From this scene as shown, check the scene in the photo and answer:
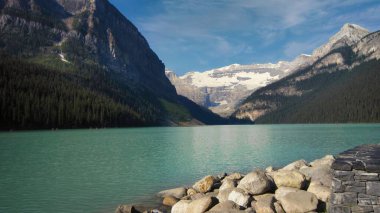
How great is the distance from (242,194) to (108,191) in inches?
575

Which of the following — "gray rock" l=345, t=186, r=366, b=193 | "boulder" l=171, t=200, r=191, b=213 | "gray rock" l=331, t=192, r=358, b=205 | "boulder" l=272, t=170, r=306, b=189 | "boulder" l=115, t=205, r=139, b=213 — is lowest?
"boulder" l=115, t=205, r=139, b=213

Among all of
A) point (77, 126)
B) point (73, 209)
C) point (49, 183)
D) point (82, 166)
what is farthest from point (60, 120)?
point (73, 209)

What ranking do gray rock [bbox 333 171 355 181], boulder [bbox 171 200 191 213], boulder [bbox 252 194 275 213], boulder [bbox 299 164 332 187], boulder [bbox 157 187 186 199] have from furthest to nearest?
boulder [bbox 157 187 186 199]
boulder [bbox 299 164 332 187]
boulder [bbox 171 200 191 213]
boulder [bbox 252 194 275 213]
gray rock [bbox 333 171 355 181]

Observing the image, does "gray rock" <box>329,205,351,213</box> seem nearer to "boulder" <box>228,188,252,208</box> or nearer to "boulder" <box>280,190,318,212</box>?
"boulder" <box>280,190,318,212</box>

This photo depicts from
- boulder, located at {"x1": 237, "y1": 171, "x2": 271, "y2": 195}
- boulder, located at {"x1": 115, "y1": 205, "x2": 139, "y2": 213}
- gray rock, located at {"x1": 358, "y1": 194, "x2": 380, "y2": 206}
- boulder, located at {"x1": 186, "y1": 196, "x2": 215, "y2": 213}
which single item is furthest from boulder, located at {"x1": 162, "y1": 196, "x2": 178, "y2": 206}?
gray rock, located at {"x1": 358, "y1": 194, "x2": 380, "y2": 206}

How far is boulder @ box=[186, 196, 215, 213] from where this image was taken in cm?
2270

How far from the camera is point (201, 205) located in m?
22.9

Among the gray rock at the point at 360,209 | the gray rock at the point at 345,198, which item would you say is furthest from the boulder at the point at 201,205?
the gray rock at the point at 360,209

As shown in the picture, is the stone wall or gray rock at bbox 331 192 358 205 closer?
the stone wall

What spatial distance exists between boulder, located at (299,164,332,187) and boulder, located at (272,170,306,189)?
4.65 ft

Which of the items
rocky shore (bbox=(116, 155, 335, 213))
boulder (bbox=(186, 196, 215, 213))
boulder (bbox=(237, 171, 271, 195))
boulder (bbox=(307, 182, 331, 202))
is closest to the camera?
rocky shore (bbox=(116, 155, 335, 213))

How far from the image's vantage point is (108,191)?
33.2 metres

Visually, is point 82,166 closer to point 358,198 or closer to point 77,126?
point 358,198

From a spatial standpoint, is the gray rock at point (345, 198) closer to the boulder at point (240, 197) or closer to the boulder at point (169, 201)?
the boulder at point (240, 197)
